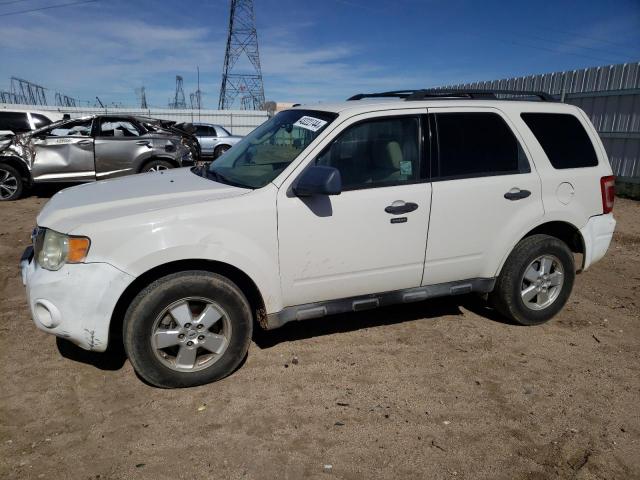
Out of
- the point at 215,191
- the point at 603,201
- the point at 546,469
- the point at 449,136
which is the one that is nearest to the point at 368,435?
the point at 546,469

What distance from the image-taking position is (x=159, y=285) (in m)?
2.99

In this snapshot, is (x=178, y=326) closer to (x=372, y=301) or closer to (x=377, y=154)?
(x=372, y=301)

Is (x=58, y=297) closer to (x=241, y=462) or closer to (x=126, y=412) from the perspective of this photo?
(x=126, y=412)

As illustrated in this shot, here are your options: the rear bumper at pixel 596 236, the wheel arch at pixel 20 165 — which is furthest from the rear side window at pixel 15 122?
A: the rear bumper at pixel 596 236

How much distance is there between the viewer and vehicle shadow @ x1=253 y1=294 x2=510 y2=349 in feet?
13.4

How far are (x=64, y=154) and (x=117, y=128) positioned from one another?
1.18m

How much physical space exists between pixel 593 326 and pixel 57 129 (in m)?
10.0

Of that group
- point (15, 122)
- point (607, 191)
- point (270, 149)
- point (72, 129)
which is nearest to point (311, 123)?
point (270, 149)

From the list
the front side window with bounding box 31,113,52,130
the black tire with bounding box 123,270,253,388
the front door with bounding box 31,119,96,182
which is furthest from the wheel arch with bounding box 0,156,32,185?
the black tire with bounding box 123,270,253,388

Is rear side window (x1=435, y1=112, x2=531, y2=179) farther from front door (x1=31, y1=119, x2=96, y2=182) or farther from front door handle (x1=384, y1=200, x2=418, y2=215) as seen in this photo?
front door (x1=31, y1=119, x2=96, y2=182)

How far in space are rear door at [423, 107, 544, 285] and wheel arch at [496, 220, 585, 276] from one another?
0.11 meters

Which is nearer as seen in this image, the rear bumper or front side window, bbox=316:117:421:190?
front side window, bbox=316:117:421:190

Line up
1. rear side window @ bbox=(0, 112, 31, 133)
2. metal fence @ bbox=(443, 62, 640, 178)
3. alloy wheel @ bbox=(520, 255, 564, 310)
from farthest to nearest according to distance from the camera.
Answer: rear side window @ bbox=(0, 112, 31, 133) → metal fence @ bbox=(443, 62, 640, 178) → alloy wheel @ bbox=(520, 255, 564, 310)

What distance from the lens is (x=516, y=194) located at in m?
3.85
